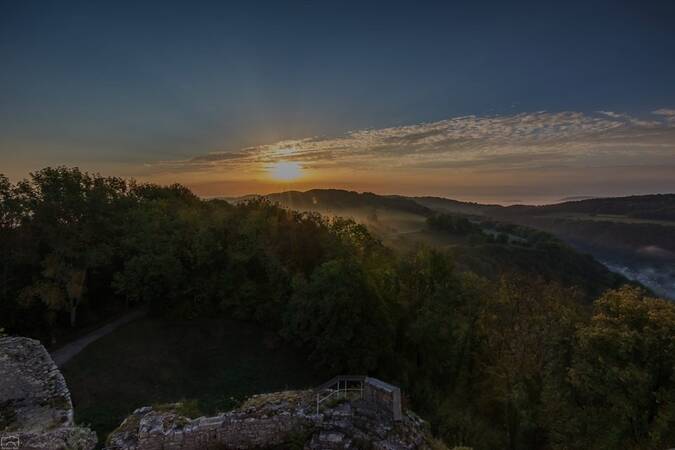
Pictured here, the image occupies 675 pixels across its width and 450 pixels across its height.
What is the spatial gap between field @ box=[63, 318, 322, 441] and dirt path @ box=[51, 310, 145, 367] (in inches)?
22.1

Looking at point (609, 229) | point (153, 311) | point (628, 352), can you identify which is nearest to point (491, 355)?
point (628, 352)

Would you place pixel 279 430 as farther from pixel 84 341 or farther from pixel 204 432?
pixel 84 341

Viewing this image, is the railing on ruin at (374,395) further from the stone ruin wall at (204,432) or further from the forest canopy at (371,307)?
the forest canopy at (371,307)

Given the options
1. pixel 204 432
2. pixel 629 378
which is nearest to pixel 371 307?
pixel 204 432

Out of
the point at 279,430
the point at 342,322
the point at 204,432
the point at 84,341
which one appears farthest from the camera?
the point at 84,341

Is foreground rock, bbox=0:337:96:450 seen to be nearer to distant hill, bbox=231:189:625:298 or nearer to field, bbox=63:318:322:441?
field, bbox=63:318:322:441

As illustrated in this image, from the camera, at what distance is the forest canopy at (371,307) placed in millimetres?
14867

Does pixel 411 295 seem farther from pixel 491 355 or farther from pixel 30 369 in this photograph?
pixel 30 369

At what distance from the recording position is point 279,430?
535 inches

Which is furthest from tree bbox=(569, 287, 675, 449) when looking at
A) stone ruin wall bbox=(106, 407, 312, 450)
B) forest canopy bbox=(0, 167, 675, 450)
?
stone ruin wall bbox=(106, 407, 312, 450)

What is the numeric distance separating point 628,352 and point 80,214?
32.7 meters

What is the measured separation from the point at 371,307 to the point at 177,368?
12877mm

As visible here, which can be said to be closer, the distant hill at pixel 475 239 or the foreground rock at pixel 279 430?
the foreground rock at pixel 279 430
